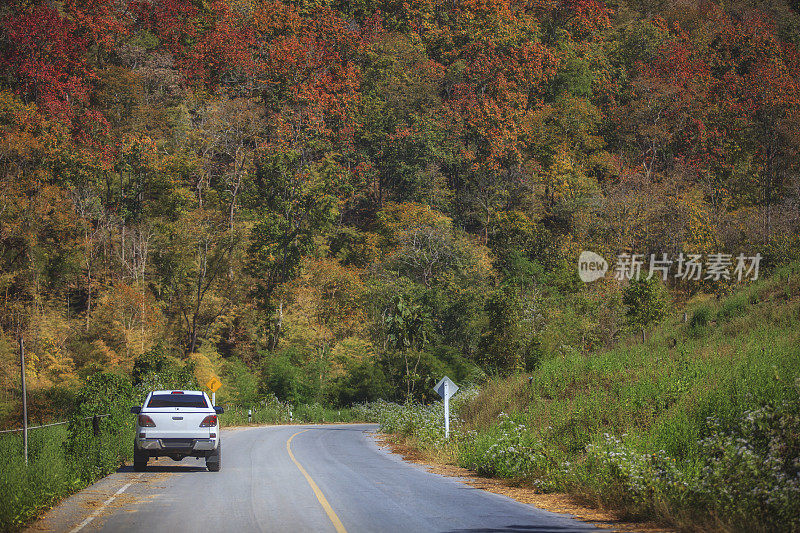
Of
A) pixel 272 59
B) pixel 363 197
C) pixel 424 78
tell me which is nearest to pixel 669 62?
pixel 424 78

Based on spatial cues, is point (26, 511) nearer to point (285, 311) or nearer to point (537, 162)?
point (285, 311)

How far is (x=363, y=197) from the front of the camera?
3231 inches

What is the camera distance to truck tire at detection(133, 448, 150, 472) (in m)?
18.4

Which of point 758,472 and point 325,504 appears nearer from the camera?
point 758,472

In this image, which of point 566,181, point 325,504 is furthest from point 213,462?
point 566,181

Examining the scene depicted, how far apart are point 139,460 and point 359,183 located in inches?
2542

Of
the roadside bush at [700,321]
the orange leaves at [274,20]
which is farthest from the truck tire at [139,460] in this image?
the orange leaves at [274,20]

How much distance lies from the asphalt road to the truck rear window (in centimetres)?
159

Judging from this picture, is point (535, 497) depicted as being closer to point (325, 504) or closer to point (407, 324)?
point (325, 504)

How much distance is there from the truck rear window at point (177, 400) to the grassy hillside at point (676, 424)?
696cm

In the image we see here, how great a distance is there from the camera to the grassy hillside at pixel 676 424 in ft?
32.2

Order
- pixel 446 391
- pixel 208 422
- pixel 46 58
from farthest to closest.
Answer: pixel 46 58 < pixel 446 391 < pixel 208 422

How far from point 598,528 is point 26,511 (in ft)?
26.0

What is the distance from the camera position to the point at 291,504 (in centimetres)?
1291
